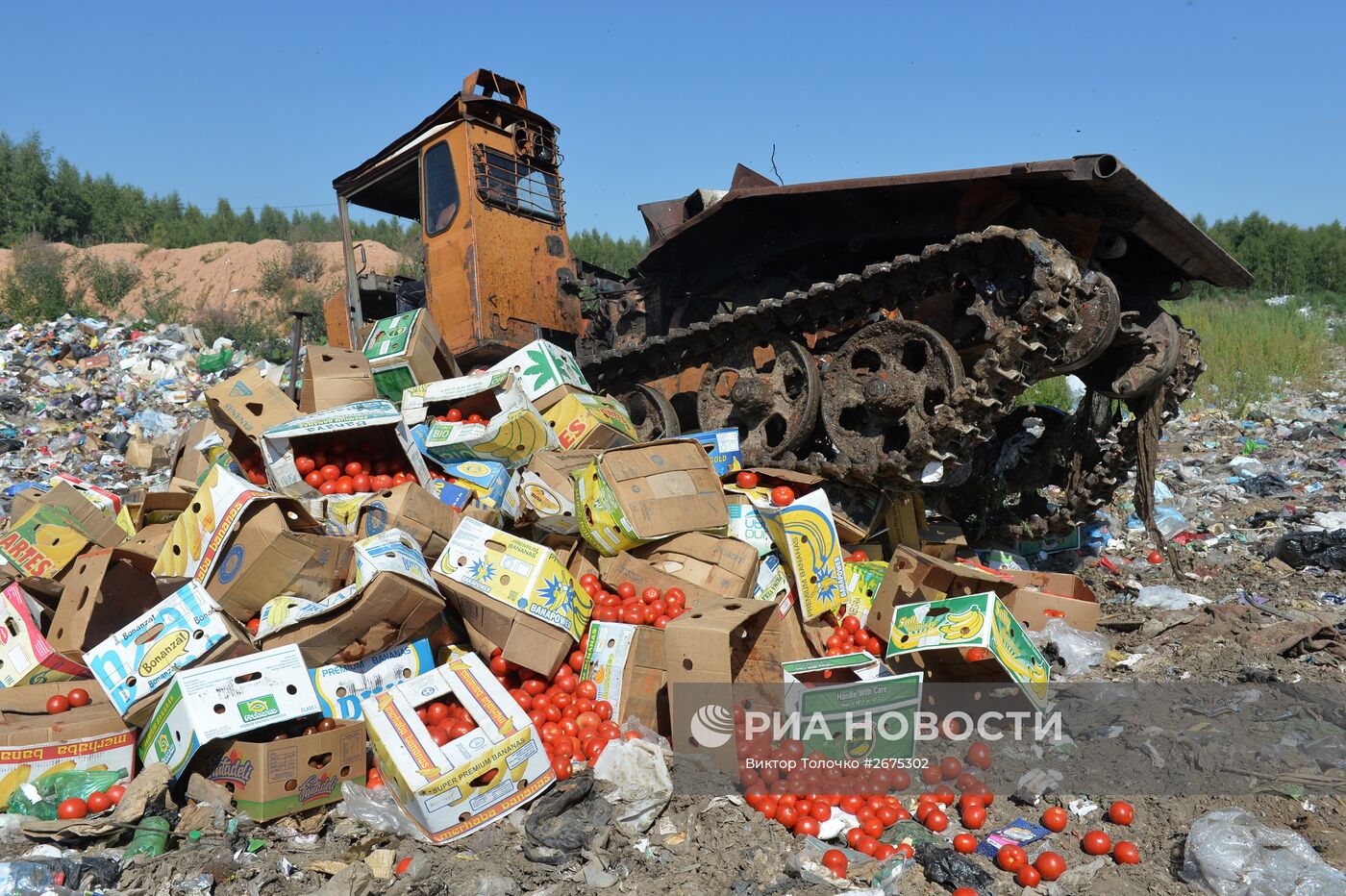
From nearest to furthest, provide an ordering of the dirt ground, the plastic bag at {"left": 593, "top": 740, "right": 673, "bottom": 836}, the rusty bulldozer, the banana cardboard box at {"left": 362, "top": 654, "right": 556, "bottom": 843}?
the banana cardboard box at {"left": 362, "top": 654, "right": 556, "bottom": 843}, the plastic bag at {"left": 593, "top": 740, "right": 673, "bottom": 836}, the rusty bulldozer, the dirt ground

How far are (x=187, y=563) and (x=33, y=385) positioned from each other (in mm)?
9001

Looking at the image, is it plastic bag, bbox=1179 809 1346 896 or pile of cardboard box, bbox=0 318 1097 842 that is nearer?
plastic bag, bbox=1179 809 1346 896

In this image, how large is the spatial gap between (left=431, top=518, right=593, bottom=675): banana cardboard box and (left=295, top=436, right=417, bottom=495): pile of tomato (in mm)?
1069

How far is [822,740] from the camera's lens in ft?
11.0

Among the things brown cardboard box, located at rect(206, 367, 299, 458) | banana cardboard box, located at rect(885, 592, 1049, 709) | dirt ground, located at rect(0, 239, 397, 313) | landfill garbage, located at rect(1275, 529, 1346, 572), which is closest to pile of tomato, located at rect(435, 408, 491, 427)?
brown cardboard box, located at rect(206, 367, 299, 458)

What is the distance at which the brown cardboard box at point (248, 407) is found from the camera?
16.3ft

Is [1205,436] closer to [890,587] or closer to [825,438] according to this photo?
[825,438]

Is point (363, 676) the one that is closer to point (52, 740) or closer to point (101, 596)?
point (52, 740)

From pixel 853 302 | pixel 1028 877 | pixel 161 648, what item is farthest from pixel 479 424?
pixel 1028 877

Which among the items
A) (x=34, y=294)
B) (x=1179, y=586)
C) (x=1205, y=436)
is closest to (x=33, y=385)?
(x=34, y=294)

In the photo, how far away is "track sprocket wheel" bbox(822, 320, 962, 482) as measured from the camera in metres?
4.67

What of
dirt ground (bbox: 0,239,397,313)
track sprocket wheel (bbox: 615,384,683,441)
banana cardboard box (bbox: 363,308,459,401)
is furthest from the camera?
dirt ground (bbox: 0,239,397,313)

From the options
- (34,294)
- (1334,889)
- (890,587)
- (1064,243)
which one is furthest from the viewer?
(34,294)

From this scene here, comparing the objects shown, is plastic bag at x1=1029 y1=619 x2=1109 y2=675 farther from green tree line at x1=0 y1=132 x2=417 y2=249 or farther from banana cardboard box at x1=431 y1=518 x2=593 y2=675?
green tree line at x1=0 y1=132 x2=417 y2=249
